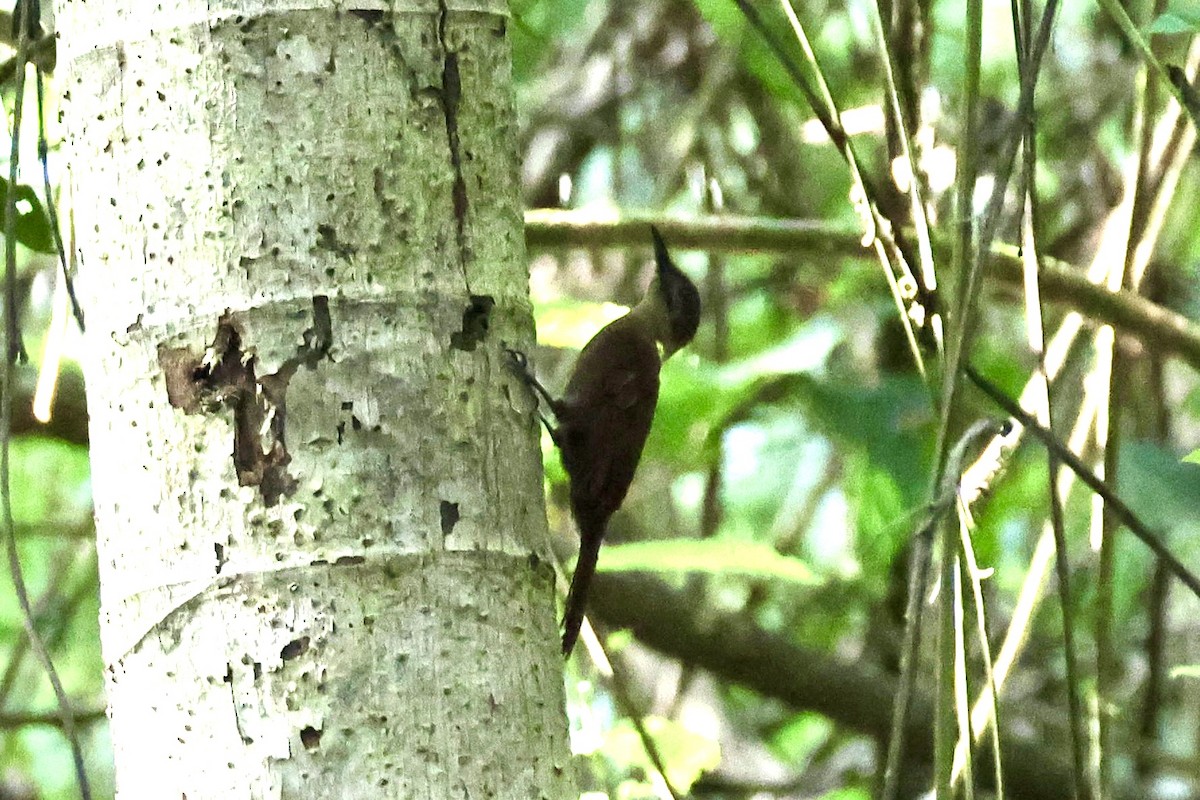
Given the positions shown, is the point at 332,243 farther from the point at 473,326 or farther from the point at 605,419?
the point at 605,419

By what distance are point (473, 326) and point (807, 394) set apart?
3.70ft

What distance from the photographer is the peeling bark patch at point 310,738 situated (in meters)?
1.02

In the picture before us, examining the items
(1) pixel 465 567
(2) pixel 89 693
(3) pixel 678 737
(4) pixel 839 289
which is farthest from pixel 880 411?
(2) pixel 89 693

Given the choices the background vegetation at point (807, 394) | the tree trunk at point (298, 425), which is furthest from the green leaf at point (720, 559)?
the tree trunk at point (298, 425)

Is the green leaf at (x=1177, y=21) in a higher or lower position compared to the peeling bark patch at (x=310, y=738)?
higher

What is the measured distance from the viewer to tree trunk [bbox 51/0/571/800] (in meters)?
1.03

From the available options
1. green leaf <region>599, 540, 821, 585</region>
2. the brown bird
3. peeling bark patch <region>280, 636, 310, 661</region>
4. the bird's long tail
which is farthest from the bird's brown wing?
peeling bark patch <region>280, 636, 310, 661</region>

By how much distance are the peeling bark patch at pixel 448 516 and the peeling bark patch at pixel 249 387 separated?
0.11 metres

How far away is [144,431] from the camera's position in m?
1.09

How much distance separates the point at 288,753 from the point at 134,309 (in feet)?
1.06

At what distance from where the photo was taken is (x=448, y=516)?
108 centimetres

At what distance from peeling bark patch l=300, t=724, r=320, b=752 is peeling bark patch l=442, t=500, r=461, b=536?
155mm

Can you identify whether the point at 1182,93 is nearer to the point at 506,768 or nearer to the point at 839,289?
the point at 506,768

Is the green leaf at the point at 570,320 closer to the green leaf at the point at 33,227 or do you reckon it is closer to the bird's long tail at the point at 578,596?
the bird's long tail at the point at 578,596
